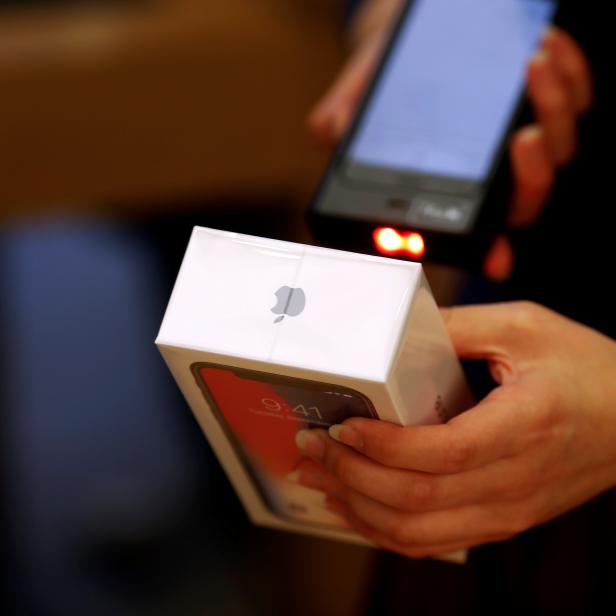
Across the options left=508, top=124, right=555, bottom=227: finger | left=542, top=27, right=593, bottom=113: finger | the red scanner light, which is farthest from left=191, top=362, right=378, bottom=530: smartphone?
left=542, top=27, right=593, bottom=113: finger

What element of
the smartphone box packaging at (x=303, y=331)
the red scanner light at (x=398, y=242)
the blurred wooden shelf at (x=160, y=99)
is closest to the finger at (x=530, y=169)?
the red scanner light at (x=398, y=242)

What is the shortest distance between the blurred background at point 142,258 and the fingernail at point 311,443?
293 millimetres

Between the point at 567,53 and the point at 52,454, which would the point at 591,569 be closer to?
the point at 567,53

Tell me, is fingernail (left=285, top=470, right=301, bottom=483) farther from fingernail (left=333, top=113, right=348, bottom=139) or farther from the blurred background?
fingernail (left=333, top=113, right=348, bottom=139)

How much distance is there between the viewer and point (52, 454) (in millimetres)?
1430

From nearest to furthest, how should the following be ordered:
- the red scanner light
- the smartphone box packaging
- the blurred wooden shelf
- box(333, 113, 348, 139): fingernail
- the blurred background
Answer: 1. the smartphone box packaging
2. the red scanner light
3. box(333, 113, 348, 139): fingernail
4. the blurred background
5. the blurred wooden shelf

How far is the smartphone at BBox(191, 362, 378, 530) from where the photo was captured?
0.45 meters

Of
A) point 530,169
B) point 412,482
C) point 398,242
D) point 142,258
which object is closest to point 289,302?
point 412,482

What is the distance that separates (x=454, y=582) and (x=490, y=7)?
1.51 feet

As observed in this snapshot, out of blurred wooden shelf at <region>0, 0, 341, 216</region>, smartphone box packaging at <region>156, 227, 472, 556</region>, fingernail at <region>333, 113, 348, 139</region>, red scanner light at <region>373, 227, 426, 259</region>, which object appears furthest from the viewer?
blurred wooden shelf at <region>0, 0, 341, 216</region>

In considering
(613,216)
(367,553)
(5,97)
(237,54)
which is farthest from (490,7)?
(5,97)

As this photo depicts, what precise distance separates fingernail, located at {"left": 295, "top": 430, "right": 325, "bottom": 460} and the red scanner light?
0.19 meters

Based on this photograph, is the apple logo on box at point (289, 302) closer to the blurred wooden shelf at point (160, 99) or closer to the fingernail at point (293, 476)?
the fingernail at point (293, 476)

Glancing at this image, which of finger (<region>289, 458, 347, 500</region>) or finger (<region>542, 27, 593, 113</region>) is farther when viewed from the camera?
finger (<region>542, 27, 593, 113</region>)
